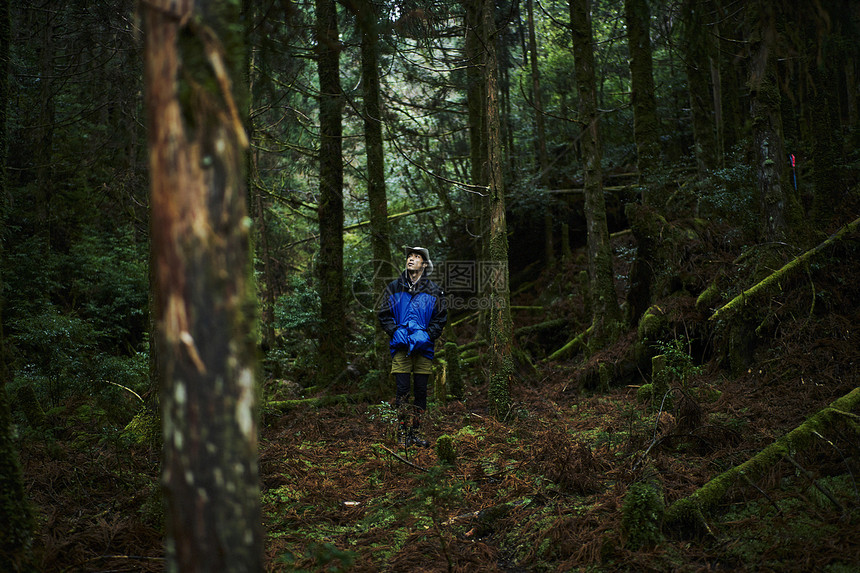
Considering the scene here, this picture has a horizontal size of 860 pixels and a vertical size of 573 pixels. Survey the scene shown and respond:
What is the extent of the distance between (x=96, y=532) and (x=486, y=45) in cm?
725

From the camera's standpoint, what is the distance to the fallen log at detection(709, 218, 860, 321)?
641 centimetres

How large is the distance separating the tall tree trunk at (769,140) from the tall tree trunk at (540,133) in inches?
334

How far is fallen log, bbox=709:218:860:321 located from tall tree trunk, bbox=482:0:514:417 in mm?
3023

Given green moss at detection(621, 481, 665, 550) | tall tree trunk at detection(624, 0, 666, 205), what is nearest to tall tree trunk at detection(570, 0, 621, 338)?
tall tree trunk at detection(624, 0, 666, 205)

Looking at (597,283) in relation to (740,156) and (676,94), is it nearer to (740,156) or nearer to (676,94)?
(740,156)

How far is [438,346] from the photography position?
14828 mm

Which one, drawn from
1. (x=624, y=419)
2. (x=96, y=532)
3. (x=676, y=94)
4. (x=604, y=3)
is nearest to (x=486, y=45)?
(x=624, y=419)

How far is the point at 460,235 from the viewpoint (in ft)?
65.6

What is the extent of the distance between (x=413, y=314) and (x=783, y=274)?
466 centimetres

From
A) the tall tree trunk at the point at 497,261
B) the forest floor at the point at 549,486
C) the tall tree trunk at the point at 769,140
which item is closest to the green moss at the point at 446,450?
the forest floor at the point at 549,486

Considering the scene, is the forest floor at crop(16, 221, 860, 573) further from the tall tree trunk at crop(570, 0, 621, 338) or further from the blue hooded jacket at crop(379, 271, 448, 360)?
the tall tree trunk at crop(570, 0, 621, 338)

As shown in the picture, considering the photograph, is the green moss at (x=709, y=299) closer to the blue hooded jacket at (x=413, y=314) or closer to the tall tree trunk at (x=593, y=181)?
the tall tree trunk at (x=593, y=181)

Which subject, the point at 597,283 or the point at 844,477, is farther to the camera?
the point at 597,283

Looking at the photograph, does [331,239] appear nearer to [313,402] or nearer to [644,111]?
[313,402]
